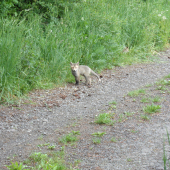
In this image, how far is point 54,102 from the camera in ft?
18.7

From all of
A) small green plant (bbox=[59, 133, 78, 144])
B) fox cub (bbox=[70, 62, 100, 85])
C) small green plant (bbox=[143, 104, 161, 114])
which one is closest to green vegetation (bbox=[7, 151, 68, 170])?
small green plant (bbox=[59, 133, 78, 144])

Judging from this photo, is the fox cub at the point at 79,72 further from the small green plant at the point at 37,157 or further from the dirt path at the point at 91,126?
the small green plant at the point at 37,157

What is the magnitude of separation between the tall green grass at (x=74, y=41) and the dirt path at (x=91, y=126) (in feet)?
1.68

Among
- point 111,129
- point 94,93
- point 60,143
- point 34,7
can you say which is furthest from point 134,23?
point 60,143

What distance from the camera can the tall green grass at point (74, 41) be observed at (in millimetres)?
5730

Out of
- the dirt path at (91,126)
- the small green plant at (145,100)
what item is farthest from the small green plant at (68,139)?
the small green plant at (145,100)

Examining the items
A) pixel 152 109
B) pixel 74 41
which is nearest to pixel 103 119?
pixel 152 109

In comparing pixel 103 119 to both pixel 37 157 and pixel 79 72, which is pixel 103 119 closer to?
pixel 37 157

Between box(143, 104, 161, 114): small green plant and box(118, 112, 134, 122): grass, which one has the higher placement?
box(143, 104, 161, 114): small green plant

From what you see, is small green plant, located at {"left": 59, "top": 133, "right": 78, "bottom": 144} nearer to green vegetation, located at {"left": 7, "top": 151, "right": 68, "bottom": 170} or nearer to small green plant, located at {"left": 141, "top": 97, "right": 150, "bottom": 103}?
green vegetation, located at {"left": 7, "top": 151, "right": 68, "bottom": 170}

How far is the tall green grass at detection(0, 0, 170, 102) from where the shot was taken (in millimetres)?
5730

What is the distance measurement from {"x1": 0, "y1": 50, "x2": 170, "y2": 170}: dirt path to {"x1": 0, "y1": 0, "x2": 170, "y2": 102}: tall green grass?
1.68 ft

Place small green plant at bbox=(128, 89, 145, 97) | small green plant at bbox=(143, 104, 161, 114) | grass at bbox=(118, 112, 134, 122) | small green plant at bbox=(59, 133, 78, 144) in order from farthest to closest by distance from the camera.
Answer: small green plant at bbox=(128, 89, 145, 97) < small green plant at bbox=(143, 104, 161, 114) < grass at bbox=(118, 112, 134, 122) < small green plant at bbox=(59, 133, 78, 144)

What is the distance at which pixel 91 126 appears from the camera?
462 centimetres
